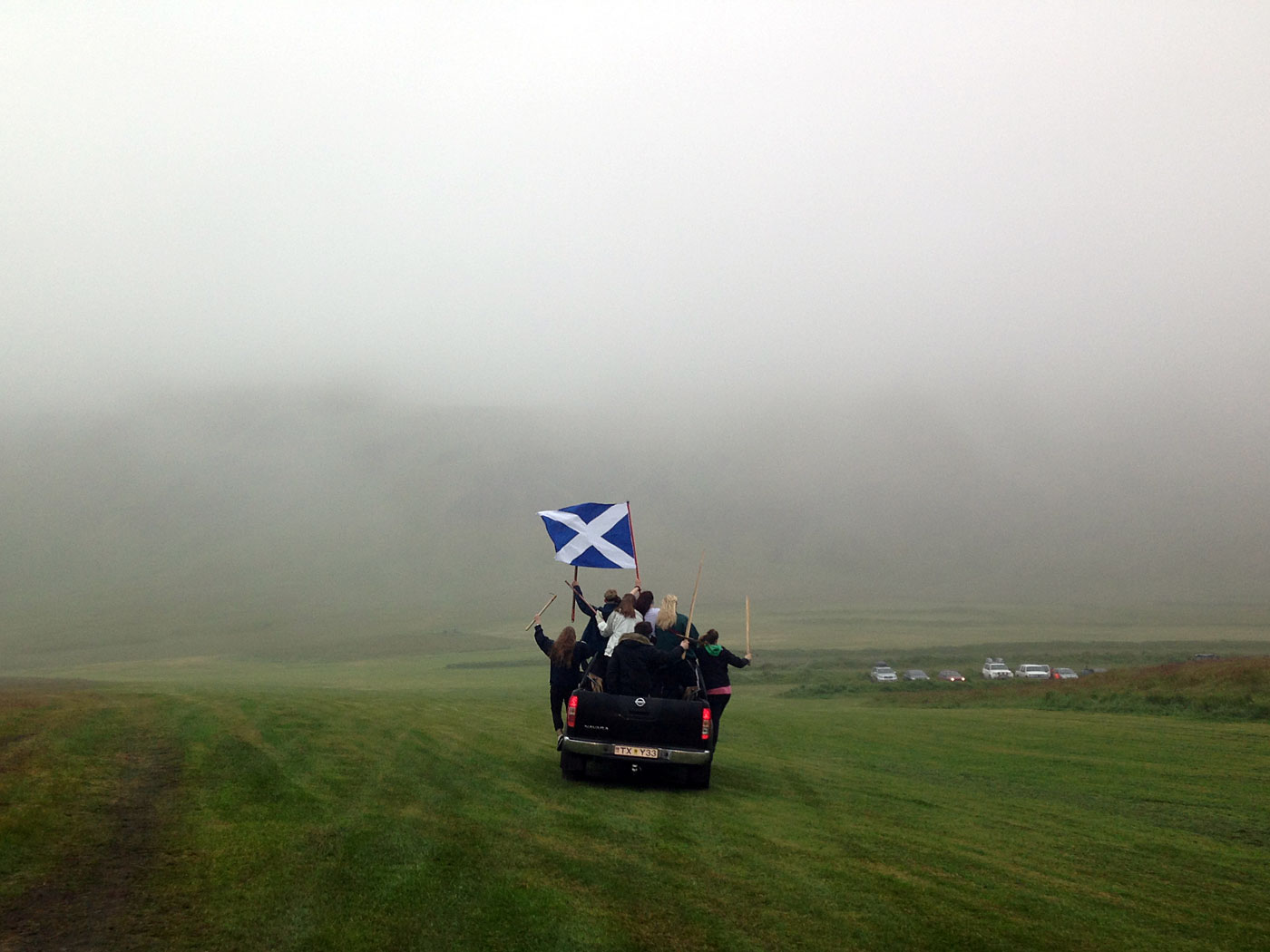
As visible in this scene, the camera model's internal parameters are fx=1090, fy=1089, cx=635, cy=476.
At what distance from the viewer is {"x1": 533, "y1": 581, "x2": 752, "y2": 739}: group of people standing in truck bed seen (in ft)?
55.8

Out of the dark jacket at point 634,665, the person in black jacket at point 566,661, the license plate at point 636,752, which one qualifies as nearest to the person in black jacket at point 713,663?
the dark jacket at point 634,665

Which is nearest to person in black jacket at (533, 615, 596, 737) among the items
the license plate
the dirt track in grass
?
the license plate

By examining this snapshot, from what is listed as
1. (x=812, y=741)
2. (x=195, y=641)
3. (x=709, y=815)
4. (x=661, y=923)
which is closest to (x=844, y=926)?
(x=661, y=923)

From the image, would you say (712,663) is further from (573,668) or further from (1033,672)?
(1033,672)

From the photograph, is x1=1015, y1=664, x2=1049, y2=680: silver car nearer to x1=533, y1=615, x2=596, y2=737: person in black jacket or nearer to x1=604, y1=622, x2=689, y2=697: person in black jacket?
x1=533, y1=615, x2=596, y2=737: person in black jacket

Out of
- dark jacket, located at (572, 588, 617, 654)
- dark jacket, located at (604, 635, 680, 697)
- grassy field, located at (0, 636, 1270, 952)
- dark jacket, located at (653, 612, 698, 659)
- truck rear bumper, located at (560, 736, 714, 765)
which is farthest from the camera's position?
dark jacket, located at (572, 588, 617, 654)

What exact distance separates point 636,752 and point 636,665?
1380 mm

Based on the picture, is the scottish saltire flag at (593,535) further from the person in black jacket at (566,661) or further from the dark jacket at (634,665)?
the dark jacket at (634,665)

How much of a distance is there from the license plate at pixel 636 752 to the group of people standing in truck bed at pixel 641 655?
2.90 feet

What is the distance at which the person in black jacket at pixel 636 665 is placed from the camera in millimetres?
16906

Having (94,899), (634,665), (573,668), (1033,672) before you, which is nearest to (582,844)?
(94,899)

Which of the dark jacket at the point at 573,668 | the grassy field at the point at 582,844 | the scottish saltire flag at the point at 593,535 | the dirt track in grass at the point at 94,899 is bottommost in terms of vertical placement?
the grassy field at the point at 582,844

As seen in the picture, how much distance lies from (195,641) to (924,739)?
16448cm

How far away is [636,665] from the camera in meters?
17.0
